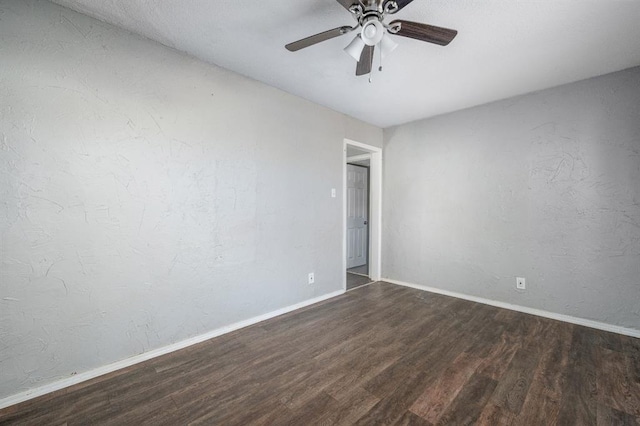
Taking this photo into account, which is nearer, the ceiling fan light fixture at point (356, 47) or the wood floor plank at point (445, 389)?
the wood floor plank at point (445, 389)

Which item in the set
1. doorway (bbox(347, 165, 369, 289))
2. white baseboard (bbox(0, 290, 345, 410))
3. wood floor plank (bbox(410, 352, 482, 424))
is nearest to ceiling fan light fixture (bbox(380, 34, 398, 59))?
wood floor plank (bbox(410, 352, 482, 424))

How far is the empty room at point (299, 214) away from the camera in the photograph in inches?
61.8

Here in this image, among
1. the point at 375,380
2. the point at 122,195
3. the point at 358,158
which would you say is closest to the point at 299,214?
the point at 122,195

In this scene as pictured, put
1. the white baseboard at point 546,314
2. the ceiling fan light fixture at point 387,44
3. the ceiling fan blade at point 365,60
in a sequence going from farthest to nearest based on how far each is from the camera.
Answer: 1. the white baseboard at point 546,314
2. the ceiling fan blade at point 365,60
3. the ceiling fan light fixture at point 387,44

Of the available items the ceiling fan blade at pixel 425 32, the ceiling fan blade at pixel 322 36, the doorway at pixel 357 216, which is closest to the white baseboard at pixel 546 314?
the doorway at pixel 357 216

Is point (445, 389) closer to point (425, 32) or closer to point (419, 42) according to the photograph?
point (425, 32)

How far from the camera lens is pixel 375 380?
1.76 meters

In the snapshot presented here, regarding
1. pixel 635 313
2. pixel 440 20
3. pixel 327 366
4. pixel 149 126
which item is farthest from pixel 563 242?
pixel 149 126

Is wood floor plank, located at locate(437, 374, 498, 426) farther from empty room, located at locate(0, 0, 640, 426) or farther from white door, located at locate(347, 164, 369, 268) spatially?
white door, located at locate(347, 164, 369, 268)

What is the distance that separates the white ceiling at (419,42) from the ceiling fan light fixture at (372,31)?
1.22ft

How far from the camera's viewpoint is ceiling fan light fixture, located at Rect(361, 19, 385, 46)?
57.5 inches

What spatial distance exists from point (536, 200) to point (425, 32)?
7.77ft

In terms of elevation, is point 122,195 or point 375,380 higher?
point 122,195

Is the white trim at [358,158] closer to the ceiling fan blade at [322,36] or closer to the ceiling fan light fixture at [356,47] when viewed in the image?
the ceiling fan light fixture at [356,47]
